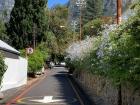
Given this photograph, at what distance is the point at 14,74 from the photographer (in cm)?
4075

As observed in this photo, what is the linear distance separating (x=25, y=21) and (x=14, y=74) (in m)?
30.3

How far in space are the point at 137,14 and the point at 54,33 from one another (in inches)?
4188

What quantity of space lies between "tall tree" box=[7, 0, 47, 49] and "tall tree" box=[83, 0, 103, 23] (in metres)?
53.6

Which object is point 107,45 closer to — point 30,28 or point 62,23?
point 30,28

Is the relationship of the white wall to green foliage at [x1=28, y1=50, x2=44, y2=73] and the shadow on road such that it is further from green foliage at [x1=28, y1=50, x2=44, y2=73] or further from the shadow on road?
green foliage at [x1=28, y1=50, x2=44, y2=73]

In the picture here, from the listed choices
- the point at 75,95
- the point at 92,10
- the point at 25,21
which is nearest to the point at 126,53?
the point at 75,95

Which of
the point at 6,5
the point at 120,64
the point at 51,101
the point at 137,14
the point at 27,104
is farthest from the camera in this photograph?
the point at 6,5

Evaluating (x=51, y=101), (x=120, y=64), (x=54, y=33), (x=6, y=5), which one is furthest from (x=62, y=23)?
(x=120, y=64)

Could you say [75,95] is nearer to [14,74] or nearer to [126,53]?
[14,74]

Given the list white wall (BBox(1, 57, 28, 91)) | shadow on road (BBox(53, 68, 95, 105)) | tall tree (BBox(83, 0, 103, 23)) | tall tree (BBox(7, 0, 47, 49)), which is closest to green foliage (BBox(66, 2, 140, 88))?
shadow on road (BBox(53, 68, 95, 105))

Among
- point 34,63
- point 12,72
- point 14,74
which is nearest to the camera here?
point 12,72

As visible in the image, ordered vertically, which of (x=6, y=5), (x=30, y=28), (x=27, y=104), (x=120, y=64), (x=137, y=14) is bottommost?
(x=27, y=104)

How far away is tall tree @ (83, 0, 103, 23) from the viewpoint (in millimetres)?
124375

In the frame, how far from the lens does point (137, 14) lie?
48.7 feet
